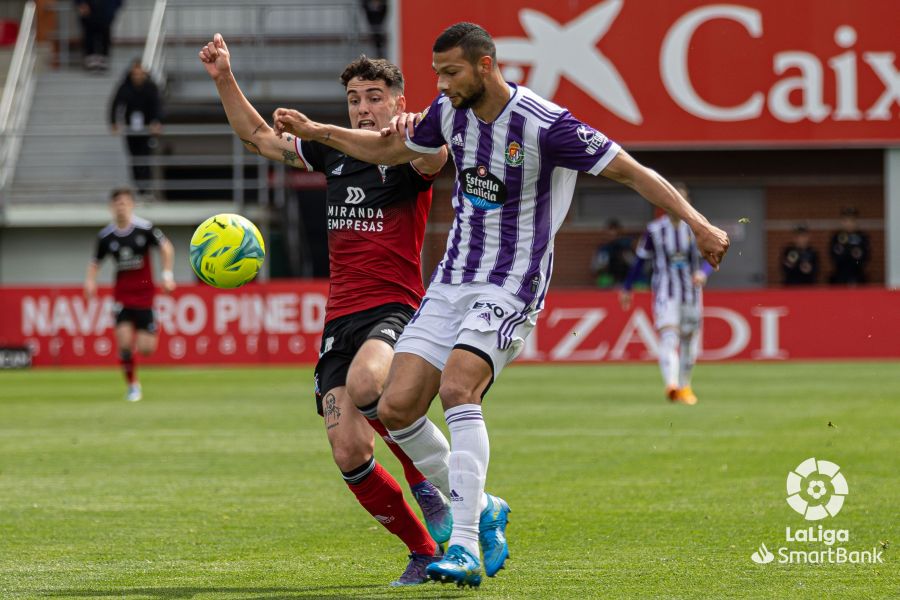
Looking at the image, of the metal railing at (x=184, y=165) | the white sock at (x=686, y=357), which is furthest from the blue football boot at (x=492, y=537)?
the metal railing at (x=184, y=165)

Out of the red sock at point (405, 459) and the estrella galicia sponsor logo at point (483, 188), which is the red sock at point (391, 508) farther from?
the estrella galicia sponsor logo at point (483, 188)

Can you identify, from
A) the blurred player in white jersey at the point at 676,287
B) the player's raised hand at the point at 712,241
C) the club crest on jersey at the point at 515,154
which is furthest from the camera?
the blurred player in white jersey at the point at 676,287

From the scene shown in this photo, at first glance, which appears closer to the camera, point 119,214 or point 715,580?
point 715,580

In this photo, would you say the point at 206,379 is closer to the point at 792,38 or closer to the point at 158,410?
the point at 158,410

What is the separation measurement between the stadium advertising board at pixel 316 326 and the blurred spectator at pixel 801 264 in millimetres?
2148

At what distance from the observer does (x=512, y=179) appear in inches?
232

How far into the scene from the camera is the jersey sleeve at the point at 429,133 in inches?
239

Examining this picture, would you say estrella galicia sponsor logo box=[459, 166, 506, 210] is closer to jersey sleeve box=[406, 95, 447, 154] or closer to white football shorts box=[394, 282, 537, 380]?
jersey sleeve box=[406, 95, 447, 154]

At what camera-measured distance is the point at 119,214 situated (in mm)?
16812

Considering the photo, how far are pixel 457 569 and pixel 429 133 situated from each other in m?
1.84

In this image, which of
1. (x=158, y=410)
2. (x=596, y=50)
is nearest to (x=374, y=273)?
(x=158, y=410)

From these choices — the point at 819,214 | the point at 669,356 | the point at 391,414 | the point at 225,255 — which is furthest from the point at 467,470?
the point at 819,214

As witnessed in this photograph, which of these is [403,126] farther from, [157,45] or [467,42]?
[157,45]

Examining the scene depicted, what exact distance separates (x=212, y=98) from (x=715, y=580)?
23787 mm
